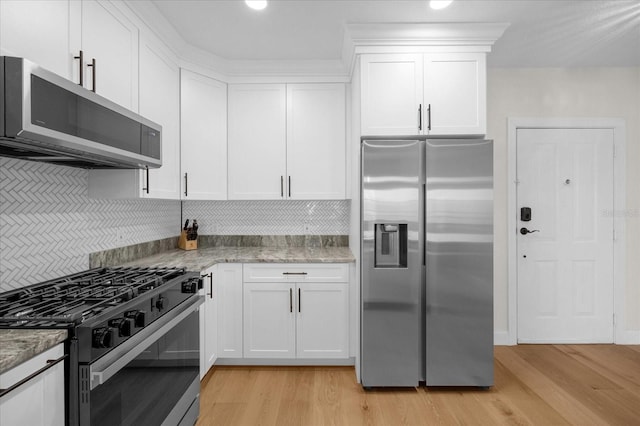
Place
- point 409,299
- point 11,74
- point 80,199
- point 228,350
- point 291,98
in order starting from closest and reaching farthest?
point 11,74
point 80,199
point 409,299
point 228,350
point 291,98

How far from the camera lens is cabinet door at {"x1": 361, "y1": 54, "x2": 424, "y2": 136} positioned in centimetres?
270

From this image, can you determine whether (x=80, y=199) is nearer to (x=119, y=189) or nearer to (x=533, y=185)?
(x=119, y=189)

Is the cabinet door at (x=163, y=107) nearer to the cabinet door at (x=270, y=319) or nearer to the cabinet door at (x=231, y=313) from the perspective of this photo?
the cabinet door at (x=231, y=313)

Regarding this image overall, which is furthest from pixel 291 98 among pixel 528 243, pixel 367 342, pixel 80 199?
pixel 528 243

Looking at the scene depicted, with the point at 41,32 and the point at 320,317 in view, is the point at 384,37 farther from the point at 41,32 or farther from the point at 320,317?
the point at 320,317

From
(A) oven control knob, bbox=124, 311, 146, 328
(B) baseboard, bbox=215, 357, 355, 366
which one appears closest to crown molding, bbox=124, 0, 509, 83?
(A) oven control knob, bbox=124, 311, 146, 328

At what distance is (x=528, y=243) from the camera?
11.5 ft

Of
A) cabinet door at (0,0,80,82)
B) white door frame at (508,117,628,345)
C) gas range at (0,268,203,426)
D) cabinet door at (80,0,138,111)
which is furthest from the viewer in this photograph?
white door frame at (508,117,628,345)

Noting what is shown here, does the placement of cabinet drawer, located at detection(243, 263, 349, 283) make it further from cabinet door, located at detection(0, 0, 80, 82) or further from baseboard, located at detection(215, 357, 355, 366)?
cabinet door, located at detection(0, 0, 80, 82)

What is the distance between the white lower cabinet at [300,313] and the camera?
2.96m

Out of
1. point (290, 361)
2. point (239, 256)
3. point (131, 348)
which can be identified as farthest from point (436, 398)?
point (131, 348)

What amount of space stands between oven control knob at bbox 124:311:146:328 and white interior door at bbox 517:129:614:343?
328 centimetres

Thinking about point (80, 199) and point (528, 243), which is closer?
point (80, 199)

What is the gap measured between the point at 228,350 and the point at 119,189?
1.53 metres
